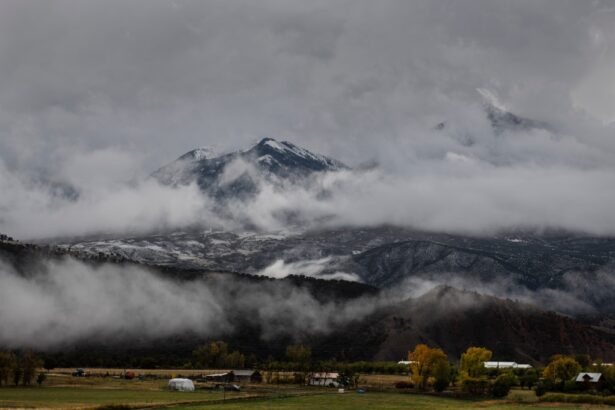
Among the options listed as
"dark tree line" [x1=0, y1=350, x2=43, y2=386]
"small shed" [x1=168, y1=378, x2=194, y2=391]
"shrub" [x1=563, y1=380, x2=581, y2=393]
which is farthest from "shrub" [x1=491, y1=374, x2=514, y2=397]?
"dark tree line" [x1=0, y1=350, x2=43, y2=386]

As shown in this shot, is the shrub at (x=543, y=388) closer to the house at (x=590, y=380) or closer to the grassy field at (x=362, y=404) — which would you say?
the house at (x=590, y=380)

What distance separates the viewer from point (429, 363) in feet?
613

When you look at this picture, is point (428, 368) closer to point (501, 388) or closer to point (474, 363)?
point (474, 363)

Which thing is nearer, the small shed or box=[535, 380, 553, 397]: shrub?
box=[535, 380, 553, 397]: shrub

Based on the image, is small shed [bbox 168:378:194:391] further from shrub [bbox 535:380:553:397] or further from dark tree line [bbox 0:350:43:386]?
shrub [bbox 535:380:553:397]

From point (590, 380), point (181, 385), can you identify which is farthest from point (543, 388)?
point (181, 385)

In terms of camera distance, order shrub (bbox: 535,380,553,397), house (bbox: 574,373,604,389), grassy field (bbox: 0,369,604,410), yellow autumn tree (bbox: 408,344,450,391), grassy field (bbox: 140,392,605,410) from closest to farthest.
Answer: grassy field (bbox: 0,369,604,410), grassy field (bbox: 140,392,605,410), shrub (bbox: 535,380,553,397), house (bbox: 574,373,604,389), yellow autumn tree (bbox: 408,344,450,391)

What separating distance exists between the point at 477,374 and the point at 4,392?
110437 millimetres

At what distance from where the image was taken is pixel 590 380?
174 meters

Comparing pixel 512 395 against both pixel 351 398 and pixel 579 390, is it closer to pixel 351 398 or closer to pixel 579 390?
pixel 579 390

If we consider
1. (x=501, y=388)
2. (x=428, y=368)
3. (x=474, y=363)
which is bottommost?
(x=501, y=388)

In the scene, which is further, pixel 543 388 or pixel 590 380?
pixel 590 380

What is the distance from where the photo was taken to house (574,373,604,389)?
171125 millimetres

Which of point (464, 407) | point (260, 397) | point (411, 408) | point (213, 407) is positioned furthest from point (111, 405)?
point (464, 407)
